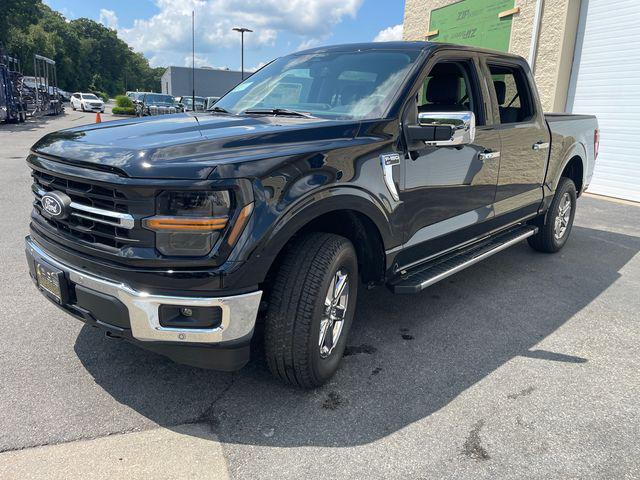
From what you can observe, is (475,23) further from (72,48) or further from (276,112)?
(72,48)

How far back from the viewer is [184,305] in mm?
2221

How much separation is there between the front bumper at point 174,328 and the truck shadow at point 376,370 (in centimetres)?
51

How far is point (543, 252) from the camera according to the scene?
5.77 m

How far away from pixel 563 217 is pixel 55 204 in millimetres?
5206

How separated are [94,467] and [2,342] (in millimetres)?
1496

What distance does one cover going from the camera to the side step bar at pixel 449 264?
3248mm

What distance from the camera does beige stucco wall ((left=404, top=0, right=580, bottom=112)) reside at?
10.5 metres

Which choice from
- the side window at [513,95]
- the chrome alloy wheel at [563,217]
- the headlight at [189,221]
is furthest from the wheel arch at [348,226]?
the chrome alloy wheel at [563,217]

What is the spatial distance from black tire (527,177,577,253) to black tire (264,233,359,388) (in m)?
3.60

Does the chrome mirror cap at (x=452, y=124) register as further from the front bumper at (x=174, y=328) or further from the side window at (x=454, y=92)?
the front bumper at (x=174, y=328)

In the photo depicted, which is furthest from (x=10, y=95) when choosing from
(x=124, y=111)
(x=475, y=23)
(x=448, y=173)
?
(x=448, y=173)

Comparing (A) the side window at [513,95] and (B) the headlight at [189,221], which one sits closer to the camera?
(B) the headlight at [189,221]

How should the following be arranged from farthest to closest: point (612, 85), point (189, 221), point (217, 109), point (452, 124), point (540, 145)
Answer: point (612, 85)
point (540, 145)
point (217, 109)
point (452, 124)
point (189, 221)

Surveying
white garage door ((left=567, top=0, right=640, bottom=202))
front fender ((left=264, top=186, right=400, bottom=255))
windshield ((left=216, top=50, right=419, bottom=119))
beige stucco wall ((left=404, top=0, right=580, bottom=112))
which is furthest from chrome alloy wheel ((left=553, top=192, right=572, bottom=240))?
beige stucco wall ((left=404, top=0, right=580, bottom=112))
